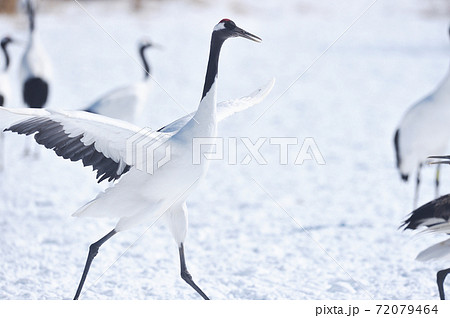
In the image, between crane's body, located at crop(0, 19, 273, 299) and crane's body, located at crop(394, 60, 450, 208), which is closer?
crane's body, located at crop(0, 19, 273, 299)

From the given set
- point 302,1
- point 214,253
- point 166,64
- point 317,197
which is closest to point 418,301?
point 214,253

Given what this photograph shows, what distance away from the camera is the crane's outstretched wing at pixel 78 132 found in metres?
3.22

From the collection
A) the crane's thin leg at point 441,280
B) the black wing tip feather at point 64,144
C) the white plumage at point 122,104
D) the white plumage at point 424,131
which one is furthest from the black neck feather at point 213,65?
the white plumage at point 122,104

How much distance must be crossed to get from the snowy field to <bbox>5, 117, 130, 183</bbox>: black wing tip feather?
2.54 ft

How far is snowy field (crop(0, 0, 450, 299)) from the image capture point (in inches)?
164

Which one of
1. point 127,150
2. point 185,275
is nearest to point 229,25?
point 127,150

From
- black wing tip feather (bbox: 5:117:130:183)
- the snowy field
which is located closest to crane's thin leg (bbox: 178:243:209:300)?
the snowy field

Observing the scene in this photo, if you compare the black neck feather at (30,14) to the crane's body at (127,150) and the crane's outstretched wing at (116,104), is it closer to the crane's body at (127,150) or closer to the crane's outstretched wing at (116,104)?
the crane's outstretched wing at (116,104)

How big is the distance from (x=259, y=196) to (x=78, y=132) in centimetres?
308

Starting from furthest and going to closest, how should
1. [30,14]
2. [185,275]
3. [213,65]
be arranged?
[30,14], [185,275], [213,65]

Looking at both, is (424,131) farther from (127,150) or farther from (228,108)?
(127,150)

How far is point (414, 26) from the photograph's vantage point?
18.0 metres

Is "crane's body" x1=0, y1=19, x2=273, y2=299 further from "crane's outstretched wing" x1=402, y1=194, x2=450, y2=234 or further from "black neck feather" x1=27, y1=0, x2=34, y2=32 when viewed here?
"black neck feather" x1=27, y1=0, x2=34, y2=32

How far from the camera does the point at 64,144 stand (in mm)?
3398
